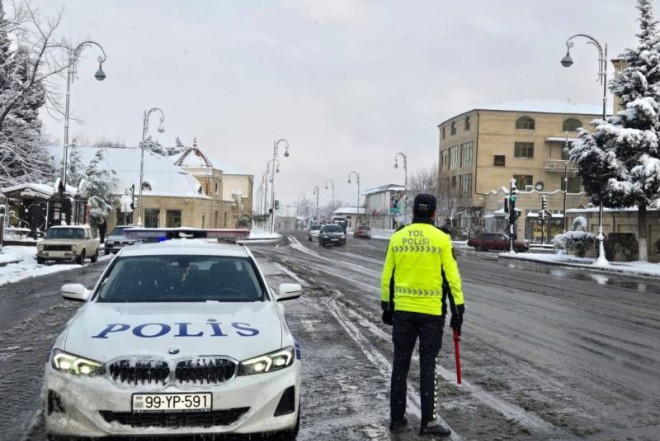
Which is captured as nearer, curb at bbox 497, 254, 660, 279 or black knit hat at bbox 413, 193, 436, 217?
black knit hat at bbox 413, 193, 436, 217

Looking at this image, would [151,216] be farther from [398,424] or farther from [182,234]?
[398,424]

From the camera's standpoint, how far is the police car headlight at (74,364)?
13.7 feet

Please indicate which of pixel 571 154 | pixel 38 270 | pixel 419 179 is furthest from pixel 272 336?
pixel 419 179

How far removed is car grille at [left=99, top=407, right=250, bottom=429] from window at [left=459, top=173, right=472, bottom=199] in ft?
246

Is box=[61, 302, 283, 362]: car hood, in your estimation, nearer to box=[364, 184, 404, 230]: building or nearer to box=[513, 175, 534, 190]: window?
box=[513, 175, 534, 190]: window

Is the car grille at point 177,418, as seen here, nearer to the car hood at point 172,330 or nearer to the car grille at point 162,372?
the car grille at point 162,372

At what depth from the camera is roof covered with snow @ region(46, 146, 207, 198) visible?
220 ft

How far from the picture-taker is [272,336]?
464 centimetres

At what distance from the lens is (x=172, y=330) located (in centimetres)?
452

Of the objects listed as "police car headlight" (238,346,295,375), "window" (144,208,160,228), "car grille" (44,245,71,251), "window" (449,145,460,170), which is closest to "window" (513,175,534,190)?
"window" (449,145,460,170)

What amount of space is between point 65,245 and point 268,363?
2355 cm

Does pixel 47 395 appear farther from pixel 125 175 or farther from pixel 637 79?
pixel 125 175

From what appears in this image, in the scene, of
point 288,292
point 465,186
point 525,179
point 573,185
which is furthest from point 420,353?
point 573,185

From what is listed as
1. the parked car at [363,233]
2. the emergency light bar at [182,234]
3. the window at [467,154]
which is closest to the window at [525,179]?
the window at [467,154]
